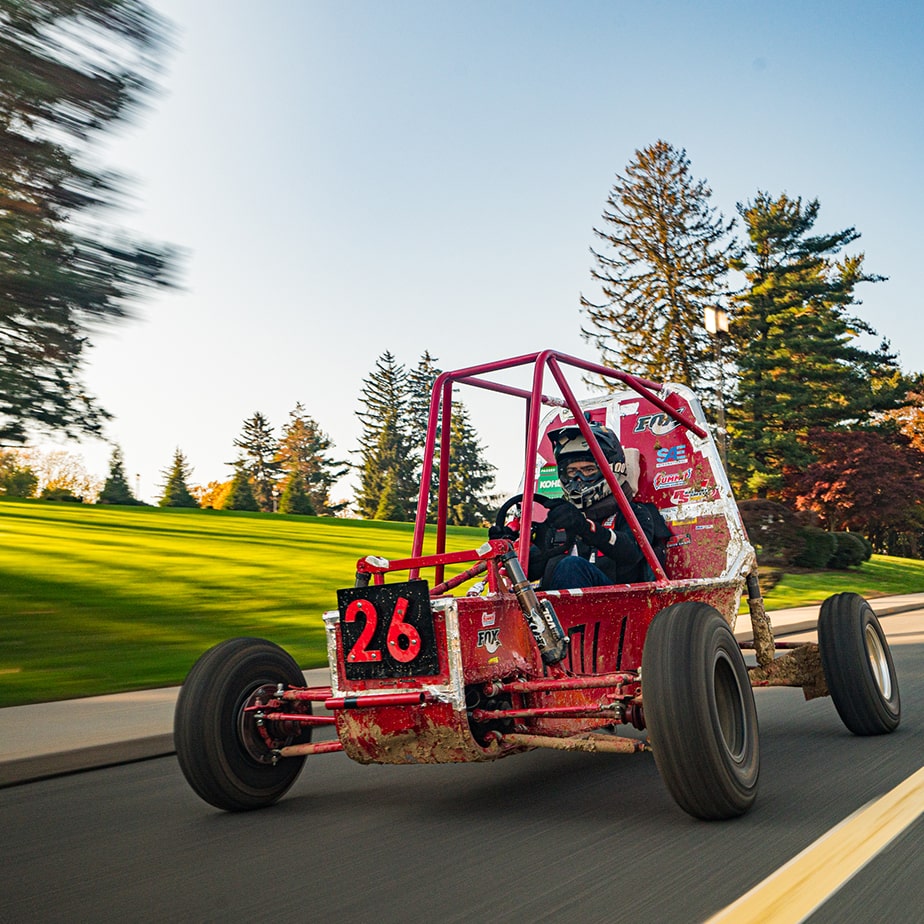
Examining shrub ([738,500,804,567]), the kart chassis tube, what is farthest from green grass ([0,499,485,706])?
shrub ([738,500,804,567])

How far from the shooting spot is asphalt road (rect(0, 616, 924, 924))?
144 inches

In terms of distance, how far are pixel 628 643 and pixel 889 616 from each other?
1621cm

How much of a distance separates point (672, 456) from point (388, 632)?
3.76m

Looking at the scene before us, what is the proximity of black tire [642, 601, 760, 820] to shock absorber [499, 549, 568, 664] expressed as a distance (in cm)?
53

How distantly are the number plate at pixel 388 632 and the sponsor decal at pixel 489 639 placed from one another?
27cm

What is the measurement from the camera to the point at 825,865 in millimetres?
3885

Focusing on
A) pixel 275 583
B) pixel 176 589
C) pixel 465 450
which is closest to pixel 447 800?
pixel 176 589

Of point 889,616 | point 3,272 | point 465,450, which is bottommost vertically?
point 889,616

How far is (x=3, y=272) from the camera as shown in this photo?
9539 millimetres

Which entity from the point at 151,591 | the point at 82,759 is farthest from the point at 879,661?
the point at 151,591

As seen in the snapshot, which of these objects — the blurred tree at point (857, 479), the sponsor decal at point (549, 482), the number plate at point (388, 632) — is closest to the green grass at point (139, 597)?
the sponsor decal at point (549, 482)

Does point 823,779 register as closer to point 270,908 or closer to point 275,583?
point 270,908

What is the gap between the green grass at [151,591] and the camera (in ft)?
39.1

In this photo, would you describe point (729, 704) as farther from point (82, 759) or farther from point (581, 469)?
point (82, 759)
